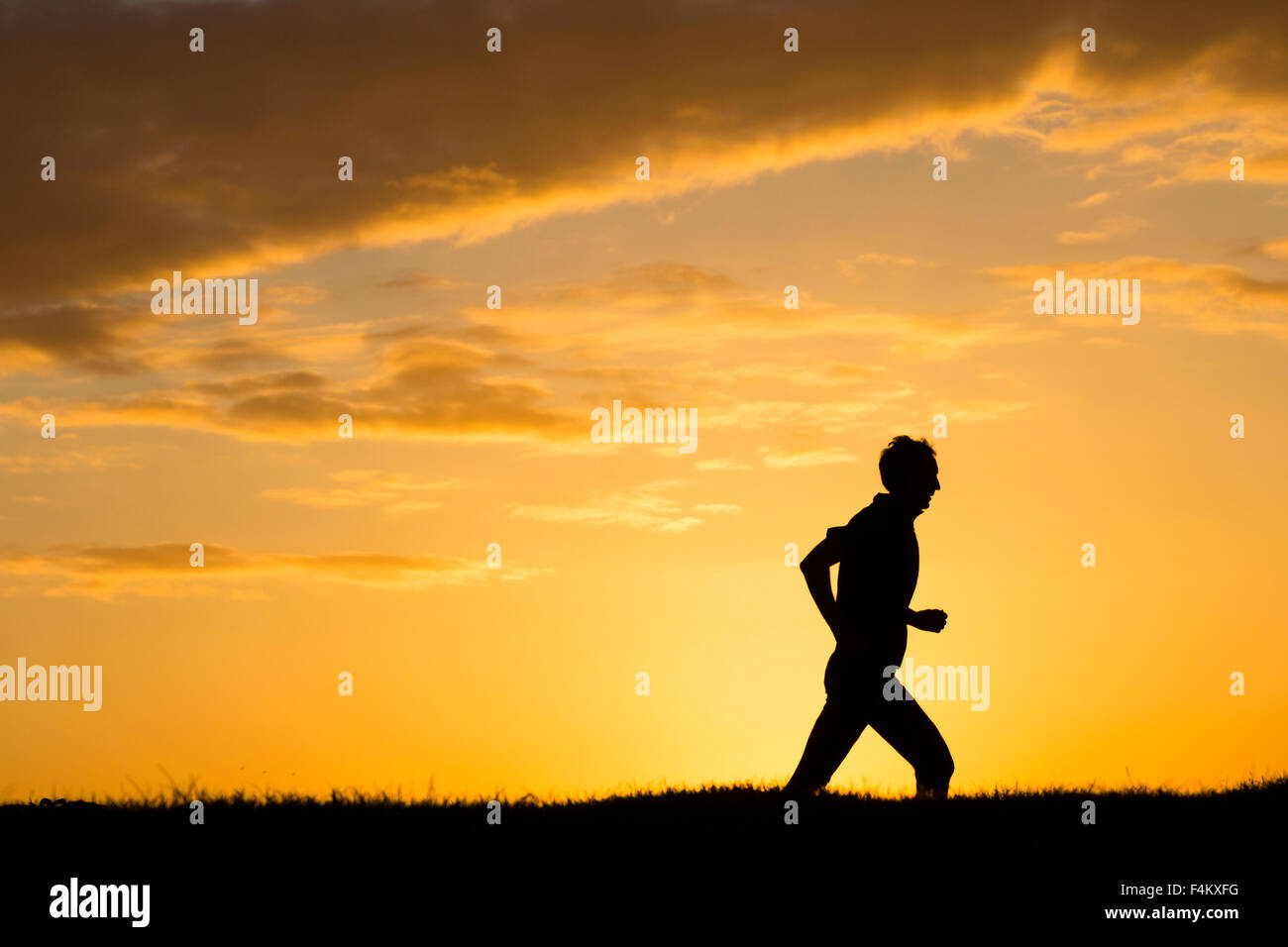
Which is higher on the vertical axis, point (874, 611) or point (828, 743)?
point (874, 611)

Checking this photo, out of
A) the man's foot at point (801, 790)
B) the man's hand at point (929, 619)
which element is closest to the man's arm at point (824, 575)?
the man's hand at point (929, 619)

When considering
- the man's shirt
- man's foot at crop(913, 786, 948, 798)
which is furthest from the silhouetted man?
man's foot at crop(913, 786, 948, 798)

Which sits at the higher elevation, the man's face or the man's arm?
the man's face

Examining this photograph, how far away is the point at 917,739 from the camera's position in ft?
34.1

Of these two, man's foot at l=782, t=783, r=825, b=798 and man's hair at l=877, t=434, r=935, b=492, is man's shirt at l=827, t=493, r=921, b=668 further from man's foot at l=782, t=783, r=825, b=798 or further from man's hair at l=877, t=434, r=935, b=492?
man's foot at l=782, t=783, r=825, b=798

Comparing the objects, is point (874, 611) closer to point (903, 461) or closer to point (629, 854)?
point (903, 461)

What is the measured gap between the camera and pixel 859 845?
891cm

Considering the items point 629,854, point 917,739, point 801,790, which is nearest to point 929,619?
point 917,739

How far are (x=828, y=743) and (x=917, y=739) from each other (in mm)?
731

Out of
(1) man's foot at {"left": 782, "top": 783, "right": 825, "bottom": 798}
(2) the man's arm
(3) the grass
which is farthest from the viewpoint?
(1) man's foot at {"left": 782, "top": 783, "right": 825, "bottom": 798}

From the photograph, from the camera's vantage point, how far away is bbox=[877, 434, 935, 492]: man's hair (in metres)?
10.2
